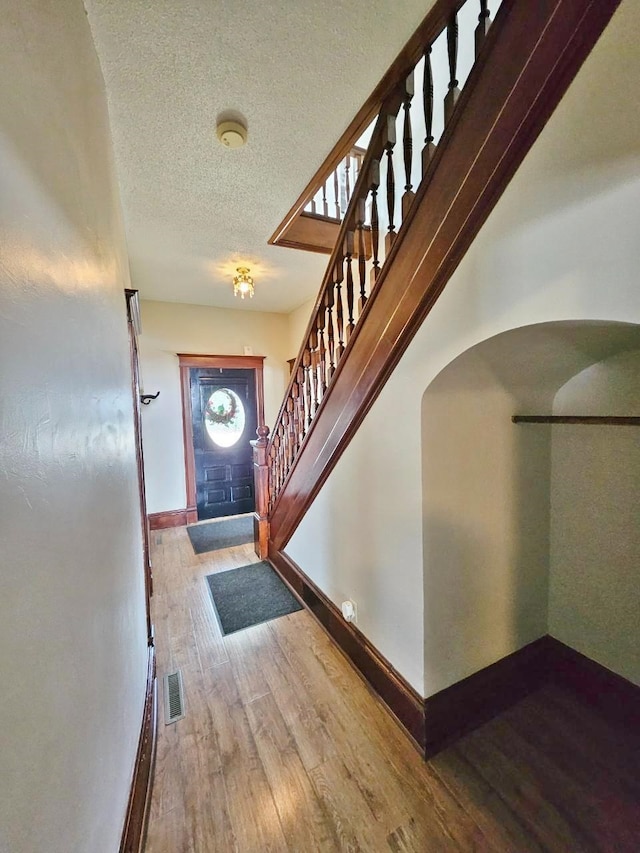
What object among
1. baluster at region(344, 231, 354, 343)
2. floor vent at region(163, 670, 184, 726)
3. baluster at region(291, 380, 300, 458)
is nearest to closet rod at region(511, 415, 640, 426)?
baluster at region(344, 231, 354, 343)

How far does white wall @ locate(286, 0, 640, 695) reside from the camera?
2.50 ft

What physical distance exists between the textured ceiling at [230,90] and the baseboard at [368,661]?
8.60ft

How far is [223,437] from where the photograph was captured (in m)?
4.43

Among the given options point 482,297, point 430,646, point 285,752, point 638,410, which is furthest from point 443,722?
point 482,297

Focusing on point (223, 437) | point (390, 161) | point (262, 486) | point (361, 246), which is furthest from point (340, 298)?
point (223, 437)

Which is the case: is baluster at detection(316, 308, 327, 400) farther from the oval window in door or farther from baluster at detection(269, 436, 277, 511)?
the oval window in door

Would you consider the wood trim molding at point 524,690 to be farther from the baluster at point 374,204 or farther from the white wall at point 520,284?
the baluster at point 374,204

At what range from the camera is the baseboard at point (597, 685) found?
4.90 ft

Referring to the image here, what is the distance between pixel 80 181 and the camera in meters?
0.84

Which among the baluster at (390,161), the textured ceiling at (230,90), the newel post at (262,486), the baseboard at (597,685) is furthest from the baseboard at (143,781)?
the textured ceiling at (230,90)

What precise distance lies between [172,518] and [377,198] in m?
3.96

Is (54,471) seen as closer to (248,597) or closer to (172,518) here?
(248,597)

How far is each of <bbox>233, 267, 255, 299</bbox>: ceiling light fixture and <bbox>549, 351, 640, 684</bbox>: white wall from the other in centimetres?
263

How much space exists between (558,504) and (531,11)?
186 cm
